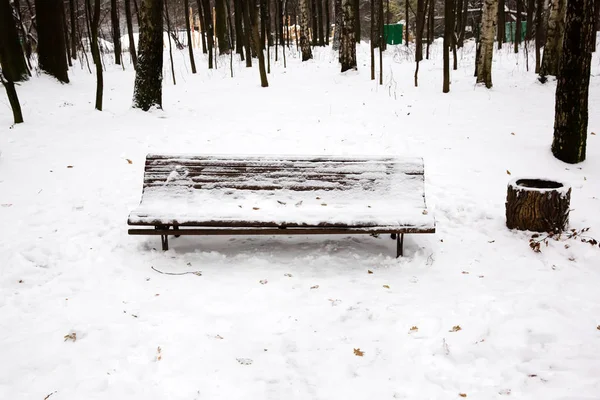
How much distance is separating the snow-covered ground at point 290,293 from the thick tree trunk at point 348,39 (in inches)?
311

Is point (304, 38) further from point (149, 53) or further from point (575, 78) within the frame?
point (575, 78)

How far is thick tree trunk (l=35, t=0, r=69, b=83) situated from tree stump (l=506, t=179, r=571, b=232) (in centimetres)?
1315

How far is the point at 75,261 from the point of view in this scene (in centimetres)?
420

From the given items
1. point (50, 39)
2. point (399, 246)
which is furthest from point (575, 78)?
point (50, 39)

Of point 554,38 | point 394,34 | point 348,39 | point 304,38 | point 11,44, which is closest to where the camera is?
point 554,38

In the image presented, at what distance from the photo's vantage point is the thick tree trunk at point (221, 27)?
21.1m

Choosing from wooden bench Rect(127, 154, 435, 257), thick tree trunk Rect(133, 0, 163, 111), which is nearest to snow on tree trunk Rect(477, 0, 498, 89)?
thick tree trunk Rect(133, 0, 163, 111)

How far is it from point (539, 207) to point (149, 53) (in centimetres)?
781

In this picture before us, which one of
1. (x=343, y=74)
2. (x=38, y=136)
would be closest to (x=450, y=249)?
(x=38, y=136)

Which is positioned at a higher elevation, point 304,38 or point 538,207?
point 304,38

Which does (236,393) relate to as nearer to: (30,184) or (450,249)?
(450,249)

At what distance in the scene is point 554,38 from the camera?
37.7 ft

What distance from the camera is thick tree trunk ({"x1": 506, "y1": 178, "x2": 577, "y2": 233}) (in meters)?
4.51

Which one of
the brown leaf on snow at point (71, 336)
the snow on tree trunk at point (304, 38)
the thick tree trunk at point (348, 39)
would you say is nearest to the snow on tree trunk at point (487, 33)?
the thick tree trunk at point (348, 39)
